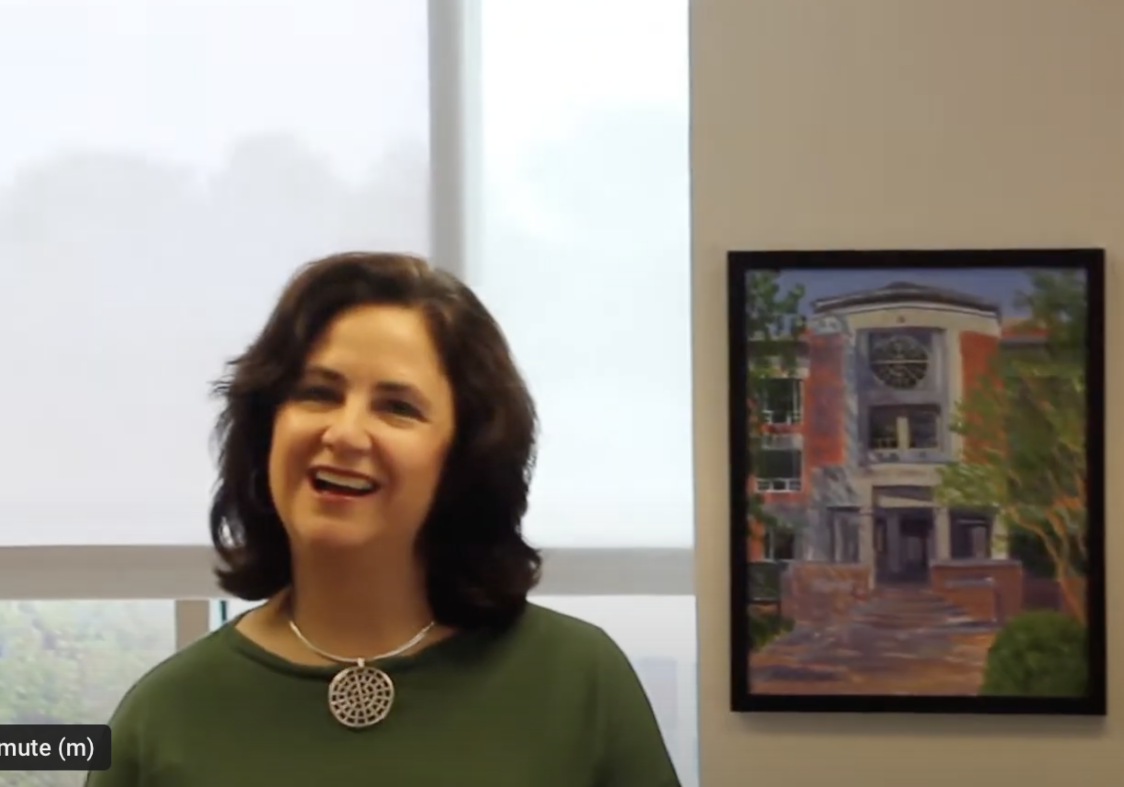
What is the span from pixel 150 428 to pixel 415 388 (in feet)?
3.33

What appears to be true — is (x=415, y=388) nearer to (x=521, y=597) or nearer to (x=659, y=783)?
(x=521, y=597)

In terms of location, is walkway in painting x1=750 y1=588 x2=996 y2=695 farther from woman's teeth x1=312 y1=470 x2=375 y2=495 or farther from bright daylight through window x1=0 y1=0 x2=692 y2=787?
woman's teeth x1=312 y1=470 x2=375 y2=495

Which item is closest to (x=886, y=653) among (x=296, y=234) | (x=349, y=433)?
(x=349, y=433)

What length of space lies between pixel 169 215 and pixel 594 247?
66 centimetres

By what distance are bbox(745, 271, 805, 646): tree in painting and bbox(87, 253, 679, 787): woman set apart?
0.57 m

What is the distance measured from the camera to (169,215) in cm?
196

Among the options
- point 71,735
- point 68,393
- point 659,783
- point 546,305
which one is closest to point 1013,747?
point 659,783

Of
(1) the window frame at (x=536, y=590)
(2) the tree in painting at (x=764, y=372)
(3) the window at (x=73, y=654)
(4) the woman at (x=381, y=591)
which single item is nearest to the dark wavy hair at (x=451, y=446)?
(4) the woman at (x=381, y=591)

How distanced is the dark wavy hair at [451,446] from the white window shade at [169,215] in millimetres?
800

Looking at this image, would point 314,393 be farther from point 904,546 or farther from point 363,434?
point 904,546

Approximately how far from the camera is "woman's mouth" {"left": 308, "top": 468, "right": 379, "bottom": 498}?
3.44 feet

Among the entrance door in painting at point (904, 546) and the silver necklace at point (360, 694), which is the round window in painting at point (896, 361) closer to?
the entrance door in painting at point (904, 546)

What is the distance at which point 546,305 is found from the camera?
6.35ft

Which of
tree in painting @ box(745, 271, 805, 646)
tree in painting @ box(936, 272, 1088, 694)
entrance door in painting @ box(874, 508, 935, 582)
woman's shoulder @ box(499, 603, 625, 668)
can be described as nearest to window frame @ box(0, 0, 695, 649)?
tree in painting @ box(745, 271, 805, 646)
